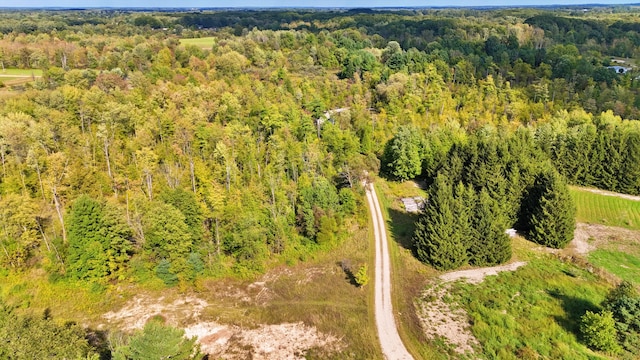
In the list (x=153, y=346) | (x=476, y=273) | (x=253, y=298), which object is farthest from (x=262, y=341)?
(x=476, y=273)

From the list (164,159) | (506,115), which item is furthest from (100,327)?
(506,115)

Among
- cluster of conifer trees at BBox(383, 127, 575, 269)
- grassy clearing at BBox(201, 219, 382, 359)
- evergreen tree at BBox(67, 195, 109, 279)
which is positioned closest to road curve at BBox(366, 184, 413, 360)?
grassy clearing at BBox(201, 219, 382, 359)

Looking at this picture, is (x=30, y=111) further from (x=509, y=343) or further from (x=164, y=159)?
(x=509, y=343)

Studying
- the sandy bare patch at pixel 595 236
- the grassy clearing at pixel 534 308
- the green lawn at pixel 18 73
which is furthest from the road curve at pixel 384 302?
the green lawn at pixel 18 73

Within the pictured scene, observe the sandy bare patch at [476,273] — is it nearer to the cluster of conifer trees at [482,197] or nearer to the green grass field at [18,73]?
the cluster of conifer trees at [482,197]

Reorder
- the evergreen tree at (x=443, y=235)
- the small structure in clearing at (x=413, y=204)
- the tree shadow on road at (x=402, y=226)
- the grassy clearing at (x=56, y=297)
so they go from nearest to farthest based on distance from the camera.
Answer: the grassy clearing at (x=56, y=297) < the evergreen tree at (x=443, y=235) < the tree shadow on road at (x=402, y=226) < the small structure in clearing at (x=413, y=204)

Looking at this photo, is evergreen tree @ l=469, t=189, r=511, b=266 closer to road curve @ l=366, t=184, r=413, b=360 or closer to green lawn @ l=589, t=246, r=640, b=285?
road curve @ l=366, t=184, r=413, b=360
